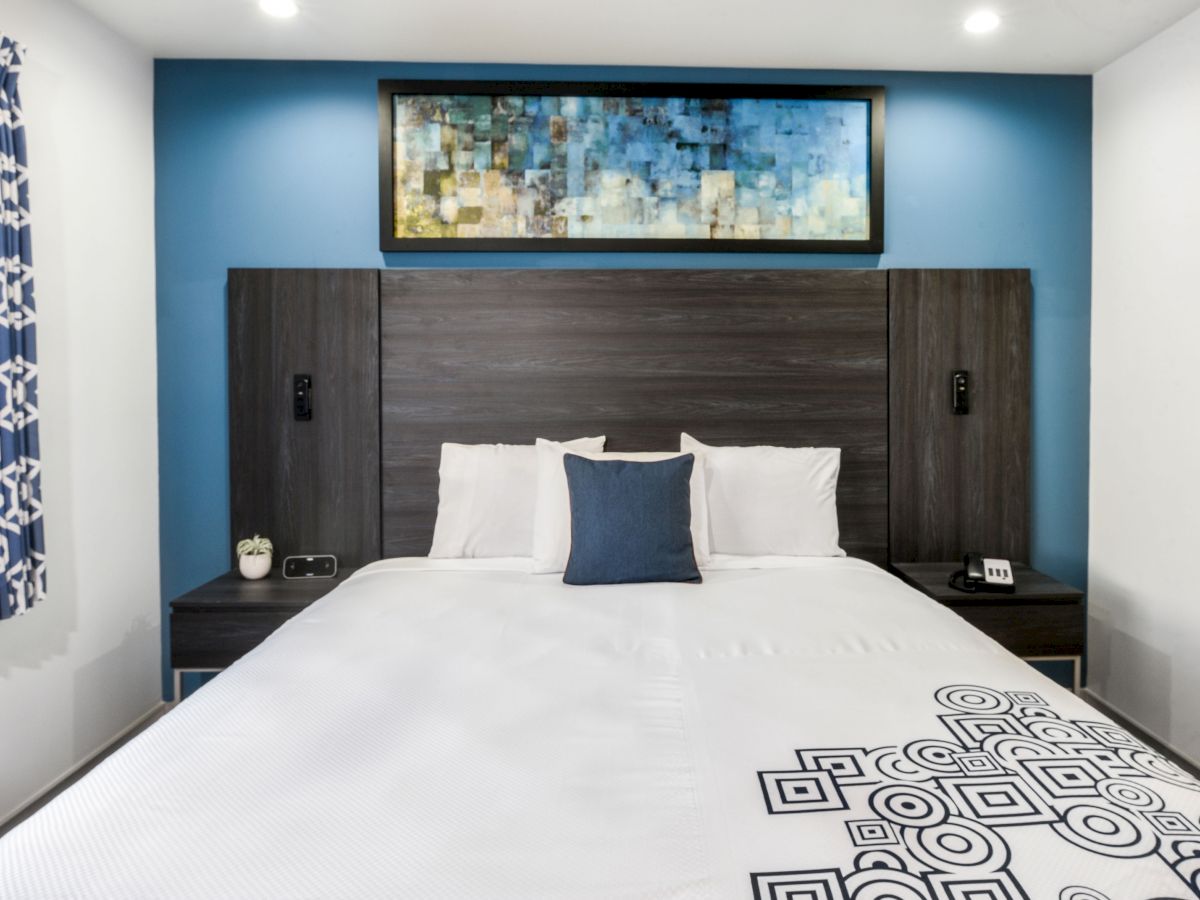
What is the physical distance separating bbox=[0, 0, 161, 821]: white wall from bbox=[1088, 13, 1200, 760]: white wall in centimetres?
391

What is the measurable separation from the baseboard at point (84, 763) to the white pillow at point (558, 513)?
5.78ft

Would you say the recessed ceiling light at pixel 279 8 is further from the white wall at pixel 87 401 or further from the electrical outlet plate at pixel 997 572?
the electrical outlet plate at pixel 997 572

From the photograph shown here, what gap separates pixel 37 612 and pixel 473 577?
1424 millimetres

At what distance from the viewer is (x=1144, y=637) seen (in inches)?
111

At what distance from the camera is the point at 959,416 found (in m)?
3.03

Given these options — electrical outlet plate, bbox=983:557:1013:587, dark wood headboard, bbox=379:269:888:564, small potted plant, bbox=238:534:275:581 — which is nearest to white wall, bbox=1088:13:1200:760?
electrical outlet plate, bbox=983:557:1013:587

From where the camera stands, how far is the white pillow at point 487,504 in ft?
8.68

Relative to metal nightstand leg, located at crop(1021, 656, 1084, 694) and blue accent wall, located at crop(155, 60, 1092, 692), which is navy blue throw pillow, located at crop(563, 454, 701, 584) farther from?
metal nightstand leg, located at crop(1021, 656, 1084, 694)

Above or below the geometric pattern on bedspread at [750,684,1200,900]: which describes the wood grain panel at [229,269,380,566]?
above

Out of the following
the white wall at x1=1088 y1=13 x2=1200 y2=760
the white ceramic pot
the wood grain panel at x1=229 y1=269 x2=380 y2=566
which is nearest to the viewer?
the white wall at x1=1088 y1=13 x2=1200 y2=760

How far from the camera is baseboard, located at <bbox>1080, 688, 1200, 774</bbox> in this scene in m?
2.63

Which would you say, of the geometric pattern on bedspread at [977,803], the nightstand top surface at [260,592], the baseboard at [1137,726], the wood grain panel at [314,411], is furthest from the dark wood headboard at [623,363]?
the geometric pattern on bedspread at [977,803]

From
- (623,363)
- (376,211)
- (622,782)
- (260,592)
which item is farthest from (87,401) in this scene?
(622,782)

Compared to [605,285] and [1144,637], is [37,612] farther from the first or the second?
[1144,637]
